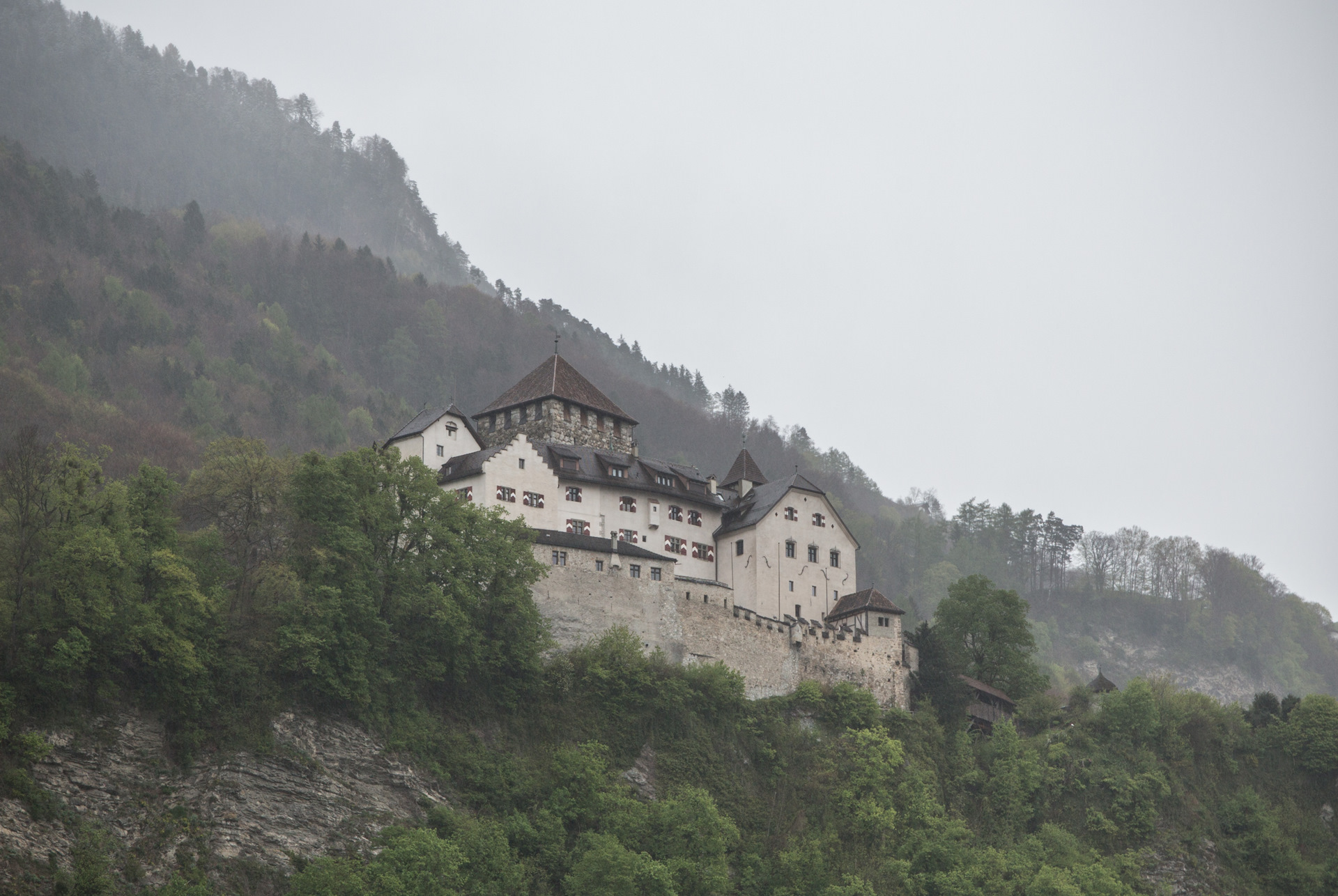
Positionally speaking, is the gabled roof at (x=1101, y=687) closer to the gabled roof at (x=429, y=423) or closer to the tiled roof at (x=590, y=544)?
the tiled roof at (x=590, y=544)

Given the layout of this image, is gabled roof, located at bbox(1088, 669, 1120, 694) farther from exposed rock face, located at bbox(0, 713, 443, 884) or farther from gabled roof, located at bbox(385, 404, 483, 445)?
exposed rock face, located at bbox(0, 713, 443, 884)

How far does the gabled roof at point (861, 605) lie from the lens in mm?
66062

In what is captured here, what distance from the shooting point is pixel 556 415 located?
69688 millimetres

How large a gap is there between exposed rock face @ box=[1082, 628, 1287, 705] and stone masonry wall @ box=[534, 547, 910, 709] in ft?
233

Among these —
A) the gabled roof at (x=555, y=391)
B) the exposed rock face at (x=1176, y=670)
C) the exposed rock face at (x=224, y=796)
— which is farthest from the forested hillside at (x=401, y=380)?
the exposed rock face at (x=224, y=796)

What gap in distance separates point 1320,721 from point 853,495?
Result: 89.5m

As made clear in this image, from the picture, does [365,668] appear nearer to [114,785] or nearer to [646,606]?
[114,785]

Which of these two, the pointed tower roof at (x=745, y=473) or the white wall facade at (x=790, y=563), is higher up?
the pointed tower roof at (x=745, y=473)

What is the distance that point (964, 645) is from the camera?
71000 millimetres

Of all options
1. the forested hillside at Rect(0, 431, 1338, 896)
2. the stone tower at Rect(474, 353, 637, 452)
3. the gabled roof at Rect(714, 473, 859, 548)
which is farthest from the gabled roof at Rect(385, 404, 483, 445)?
the gabled roof at Rect(714, 473, 859, 548)

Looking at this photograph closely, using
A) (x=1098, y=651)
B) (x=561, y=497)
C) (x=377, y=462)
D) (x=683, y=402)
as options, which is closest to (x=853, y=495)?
(x=683, y=402)

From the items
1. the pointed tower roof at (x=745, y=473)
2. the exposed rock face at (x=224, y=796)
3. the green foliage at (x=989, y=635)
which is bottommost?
the exposed rock face at (x=224, y=796)

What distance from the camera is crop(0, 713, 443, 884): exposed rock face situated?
38500 mm

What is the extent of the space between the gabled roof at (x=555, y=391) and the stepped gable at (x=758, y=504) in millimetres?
7095
